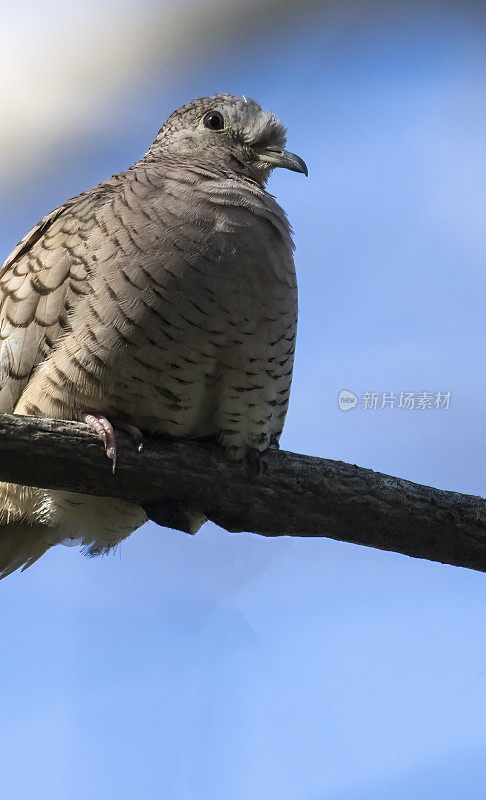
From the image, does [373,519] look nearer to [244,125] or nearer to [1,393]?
[1,393]

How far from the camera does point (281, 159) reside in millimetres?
3562

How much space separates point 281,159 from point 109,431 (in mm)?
1399

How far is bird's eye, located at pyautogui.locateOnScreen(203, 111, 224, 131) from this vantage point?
3643 mm

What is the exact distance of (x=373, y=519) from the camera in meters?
3.07

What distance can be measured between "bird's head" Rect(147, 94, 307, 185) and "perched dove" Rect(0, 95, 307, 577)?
12 centimetres

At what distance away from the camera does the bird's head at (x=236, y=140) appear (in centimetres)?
355

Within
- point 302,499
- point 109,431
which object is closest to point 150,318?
point 109,431

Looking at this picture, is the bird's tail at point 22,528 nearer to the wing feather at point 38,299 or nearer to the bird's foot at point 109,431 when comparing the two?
the wing feather at point 38,299

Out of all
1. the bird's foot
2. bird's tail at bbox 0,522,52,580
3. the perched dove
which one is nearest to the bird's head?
the perched dove

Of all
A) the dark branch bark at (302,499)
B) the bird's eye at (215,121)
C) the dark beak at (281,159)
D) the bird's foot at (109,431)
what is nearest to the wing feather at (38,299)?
the bird's foot at (109,431)

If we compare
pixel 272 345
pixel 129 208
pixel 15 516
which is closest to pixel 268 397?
pixel 272 345

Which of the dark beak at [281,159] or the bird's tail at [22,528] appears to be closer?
the bird's tail at [22,528]

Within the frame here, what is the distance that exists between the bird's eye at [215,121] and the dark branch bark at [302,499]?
137 cm

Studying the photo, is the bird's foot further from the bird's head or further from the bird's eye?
the bird's eye
